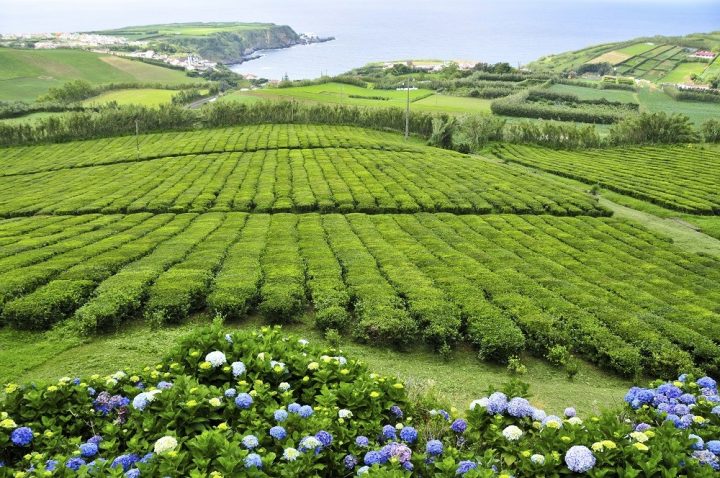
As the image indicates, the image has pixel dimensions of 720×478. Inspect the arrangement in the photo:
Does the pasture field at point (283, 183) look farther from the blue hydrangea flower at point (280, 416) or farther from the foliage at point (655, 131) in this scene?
the foliage at point (655, 131)

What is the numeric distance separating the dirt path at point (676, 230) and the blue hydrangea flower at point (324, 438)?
27955mm

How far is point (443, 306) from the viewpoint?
52.1ft

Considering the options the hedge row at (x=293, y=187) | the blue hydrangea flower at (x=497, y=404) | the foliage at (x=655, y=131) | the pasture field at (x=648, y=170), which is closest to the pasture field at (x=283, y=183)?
the hedge row at (x=293, y=187)

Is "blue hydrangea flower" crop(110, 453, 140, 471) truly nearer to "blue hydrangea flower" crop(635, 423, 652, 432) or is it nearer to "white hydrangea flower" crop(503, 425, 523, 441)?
"white hydrangea flower" crop(503, 425, 523, 441)

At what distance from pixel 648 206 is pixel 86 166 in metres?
52.1

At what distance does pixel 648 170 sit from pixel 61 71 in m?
141

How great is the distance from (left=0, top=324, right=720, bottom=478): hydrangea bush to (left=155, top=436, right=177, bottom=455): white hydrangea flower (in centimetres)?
1

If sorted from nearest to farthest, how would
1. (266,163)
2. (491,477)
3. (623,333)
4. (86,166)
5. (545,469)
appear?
(491,477)
(545,469)
(623,333)
(266,163)
(86,166)

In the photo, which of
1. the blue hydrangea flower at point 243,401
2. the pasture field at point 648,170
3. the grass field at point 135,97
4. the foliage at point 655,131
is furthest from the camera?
the grass field at point 135,97

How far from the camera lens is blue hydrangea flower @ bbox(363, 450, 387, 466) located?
22.7ft

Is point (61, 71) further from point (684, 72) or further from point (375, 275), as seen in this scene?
point (684, 72)

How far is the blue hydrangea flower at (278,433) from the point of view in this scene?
712 centimetres

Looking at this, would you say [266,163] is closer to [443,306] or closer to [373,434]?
[443,306]

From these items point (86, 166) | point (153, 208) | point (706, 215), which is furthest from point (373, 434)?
point (86, 166)
